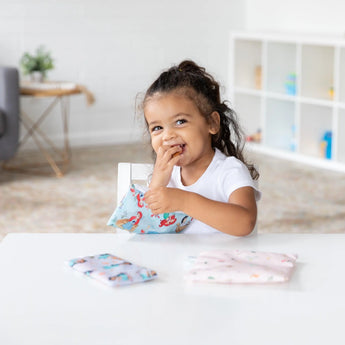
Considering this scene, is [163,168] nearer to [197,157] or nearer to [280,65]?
[197,157]

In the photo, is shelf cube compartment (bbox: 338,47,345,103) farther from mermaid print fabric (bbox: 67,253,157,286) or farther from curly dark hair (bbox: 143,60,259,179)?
mermaid print fabric (bbox: 67,253,157,286)

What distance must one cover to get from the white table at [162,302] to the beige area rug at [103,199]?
7.06ft

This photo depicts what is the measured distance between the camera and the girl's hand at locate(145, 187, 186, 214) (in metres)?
1.26

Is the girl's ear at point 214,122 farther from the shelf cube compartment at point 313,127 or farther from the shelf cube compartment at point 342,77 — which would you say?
the shelf cube compartment at point 313,127

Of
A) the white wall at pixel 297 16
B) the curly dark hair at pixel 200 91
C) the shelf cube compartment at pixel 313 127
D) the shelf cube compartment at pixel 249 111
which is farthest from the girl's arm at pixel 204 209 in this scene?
the shelf cube compartment at pixel 249 111

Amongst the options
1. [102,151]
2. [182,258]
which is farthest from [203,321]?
[102,151]

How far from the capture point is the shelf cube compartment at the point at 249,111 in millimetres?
5535

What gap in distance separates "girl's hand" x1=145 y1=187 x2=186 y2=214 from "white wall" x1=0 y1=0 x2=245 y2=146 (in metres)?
4.04

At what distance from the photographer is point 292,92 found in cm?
509

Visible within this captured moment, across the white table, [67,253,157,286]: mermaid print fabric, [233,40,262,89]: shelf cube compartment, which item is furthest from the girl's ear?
[233,40,262,89]: shelf cube compartment

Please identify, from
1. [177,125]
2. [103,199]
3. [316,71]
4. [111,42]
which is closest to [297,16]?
[316,71]

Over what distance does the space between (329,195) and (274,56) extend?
1637mm

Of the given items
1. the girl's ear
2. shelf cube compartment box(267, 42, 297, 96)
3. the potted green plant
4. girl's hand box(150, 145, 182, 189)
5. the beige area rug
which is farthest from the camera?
shelf cube compartment box(267, 42, 297, 96)

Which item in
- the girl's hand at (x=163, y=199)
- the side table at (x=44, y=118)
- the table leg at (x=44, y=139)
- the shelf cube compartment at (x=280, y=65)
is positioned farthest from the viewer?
the shelf cube compartment at (x=280, y=65)
